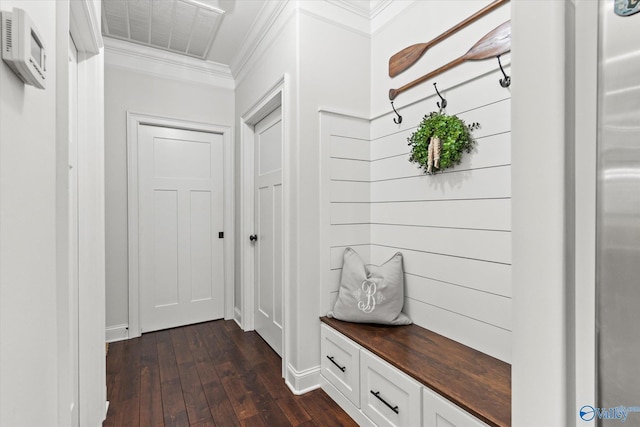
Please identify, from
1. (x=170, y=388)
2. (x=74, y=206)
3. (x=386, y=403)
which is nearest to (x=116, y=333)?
(x=170, y=388)

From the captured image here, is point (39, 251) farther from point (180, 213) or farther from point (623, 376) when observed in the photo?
point (180, 213)

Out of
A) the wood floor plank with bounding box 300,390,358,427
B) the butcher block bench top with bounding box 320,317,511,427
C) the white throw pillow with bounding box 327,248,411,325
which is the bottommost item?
the wood floor plank with bounding box 300,390,358,427

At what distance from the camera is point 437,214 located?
1.74 metres

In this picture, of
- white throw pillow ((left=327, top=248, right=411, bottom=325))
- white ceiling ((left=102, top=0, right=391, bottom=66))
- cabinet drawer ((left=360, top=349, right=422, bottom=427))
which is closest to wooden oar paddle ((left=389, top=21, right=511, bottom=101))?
white ceiling ((left=102, top=0, right=391, bottom=66))

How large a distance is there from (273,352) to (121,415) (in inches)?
41.6

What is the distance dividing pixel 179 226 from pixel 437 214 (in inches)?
96.3

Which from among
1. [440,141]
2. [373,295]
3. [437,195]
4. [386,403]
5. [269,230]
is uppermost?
[440,141]

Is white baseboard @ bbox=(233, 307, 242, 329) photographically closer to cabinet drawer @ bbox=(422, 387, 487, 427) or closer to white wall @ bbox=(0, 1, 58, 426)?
cabinet drawer @ bbox=(422, 387, 487, 427)

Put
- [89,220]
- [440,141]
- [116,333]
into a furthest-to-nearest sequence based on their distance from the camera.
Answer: [116,333] < [440,141] < [89,220]

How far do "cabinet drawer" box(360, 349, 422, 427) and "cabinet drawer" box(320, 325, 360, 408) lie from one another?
0.05m

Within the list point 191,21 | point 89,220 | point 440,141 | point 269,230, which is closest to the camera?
point 89,220

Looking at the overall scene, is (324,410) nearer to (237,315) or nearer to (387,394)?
(387,394)

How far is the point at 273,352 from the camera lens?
8.07 feet

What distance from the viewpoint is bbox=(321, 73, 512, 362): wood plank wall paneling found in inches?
56.7
